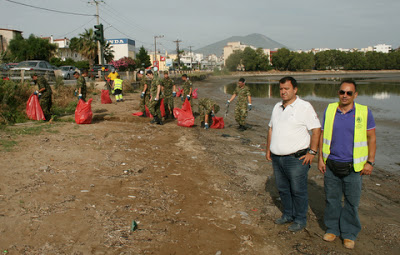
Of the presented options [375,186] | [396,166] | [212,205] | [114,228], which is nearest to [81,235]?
[114,228]

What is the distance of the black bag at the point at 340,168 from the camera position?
10.4 ft

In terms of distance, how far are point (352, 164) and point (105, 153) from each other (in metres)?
4.74

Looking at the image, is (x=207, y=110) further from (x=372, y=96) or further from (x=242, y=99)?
(x=372, y=96)

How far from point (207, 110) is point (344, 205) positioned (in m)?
6.87

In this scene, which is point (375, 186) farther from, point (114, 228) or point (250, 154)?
point (114, 228)

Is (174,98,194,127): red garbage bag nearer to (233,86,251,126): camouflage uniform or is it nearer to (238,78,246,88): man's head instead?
(233,86,251,126): camouflage uniform

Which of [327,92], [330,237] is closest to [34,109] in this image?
[330,237]

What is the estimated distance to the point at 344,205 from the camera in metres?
3.34

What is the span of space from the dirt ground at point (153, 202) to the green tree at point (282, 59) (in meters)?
110

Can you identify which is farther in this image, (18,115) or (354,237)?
(18,115)

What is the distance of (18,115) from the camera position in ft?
31.4

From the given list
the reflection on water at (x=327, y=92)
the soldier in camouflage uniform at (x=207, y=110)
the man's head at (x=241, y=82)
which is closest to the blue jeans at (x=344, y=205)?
the man's head at (x=241, y=82)

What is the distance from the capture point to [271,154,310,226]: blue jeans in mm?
3494

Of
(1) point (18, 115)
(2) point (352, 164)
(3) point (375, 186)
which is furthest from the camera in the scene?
(1) point (18, 115)
